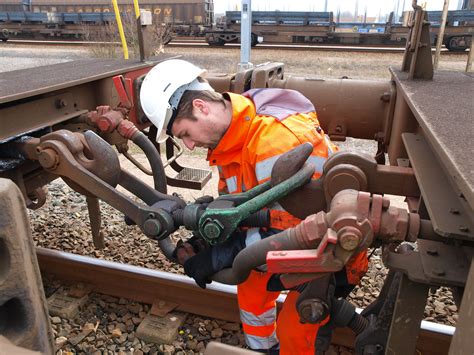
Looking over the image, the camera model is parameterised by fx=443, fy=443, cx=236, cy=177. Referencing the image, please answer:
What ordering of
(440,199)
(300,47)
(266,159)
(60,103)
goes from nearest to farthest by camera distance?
(440,199)
(266,159)
(60,103)
(300,47)

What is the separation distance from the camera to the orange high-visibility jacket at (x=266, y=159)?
2016 mm

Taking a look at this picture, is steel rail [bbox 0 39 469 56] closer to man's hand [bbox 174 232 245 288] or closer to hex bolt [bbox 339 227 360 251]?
man's hand [bbox 174 232 245 288]

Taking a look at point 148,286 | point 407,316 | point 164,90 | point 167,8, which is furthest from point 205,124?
point 167,8

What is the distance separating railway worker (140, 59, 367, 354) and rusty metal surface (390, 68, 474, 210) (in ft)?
1.64

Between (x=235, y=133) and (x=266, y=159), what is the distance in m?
0.24

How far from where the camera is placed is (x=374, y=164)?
1777 mm

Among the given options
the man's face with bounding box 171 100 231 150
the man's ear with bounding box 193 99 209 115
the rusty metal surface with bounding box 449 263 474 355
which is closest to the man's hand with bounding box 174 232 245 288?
the man's face with bounding box 171 100 231 150

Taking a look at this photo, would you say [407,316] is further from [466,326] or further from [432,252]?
[466,326]

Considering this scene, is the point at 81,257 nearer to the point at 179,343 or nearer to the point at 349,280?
the point at 179,343

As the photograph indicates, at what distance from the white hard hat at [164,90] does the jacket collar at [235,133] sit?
257mm

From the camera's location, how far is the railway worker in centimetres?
203

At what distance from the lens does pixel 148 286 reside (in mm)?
3240

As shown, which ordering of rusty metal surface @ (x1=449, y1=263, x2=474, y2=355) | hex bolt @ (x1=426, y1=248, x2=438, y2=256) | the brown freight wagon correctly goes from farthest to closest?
the brown freight wagon, hex bolt @ (x1=426, y1=248, x2=438, y2=256), rusty metal surface @ (x1=449, y1=263, x2=474, y2=355)

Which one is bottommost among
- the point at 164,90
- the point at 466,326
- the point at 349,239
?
the point at 466,326
